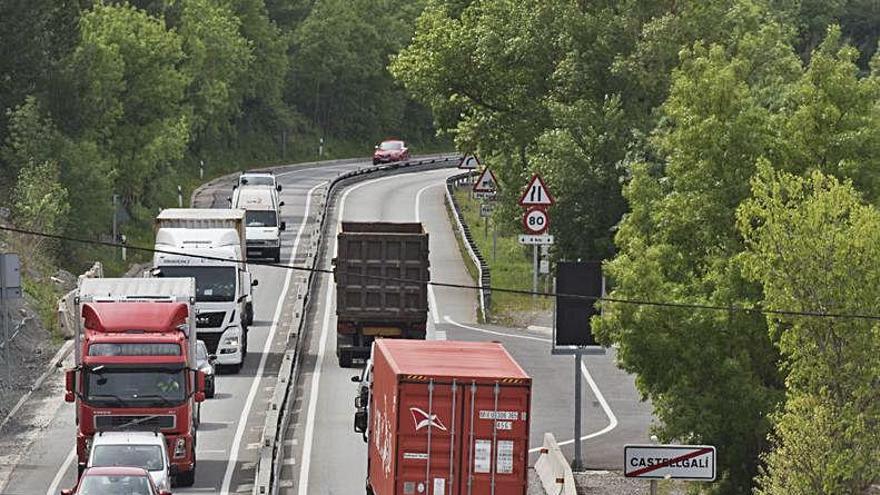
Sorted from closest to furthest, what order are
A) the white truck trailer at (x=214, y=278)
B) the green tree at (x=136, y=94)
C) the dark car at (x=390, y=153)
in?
the white truck trailer at (x=214, y=278), the green tree at (x=136, y=94), the dark car at (x=390, y=153)

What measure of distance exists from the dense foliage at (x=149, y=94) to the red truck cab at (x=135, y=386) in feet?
99.8

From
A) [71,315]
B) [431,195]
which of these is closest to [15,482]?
[71,315]

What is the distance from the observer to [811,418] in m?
29.4

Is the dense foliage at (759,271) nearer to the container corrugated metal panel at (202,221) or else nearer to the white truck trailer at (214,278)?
the white truck trailer at (214,278)

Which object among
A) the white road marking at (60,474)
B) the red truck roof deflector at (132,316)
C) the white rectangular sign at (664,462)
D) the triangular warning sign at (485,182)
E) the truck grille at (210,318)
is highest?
the triangular warning sign at (485,182)

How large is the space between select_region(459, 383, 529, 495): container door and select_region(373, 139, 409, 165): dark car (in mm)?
85265

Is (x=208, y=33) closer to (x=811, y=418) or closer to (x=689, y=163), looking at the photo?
(x=689, y=163)

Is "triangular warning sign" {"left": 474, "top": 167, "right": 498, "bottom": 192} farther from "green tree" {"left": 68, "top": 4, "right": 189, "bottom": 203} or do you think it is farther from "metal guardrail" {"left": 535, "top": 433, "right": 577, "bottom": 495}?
"metal guardrail" {"left": 535, "top": 433, "right": 577, "bottom": 495}

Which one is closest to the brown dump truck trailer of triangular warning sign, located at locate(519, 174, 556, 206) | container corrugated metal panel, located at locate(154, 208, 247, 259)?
triangular warning sign, located at locate(519, 174, 556, 206)

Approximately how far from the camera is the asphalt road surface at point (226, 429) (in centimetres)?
3416

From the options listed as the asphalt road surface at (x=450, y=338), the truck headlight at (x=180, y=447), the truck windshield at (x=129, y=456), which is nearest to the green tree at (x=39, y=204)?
the asphalt road surface at (x=450, y=338)

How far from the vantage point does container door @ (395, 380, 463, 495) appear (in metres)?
25.9

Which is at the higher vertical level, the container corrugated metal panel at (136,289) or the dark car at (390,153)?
the dark car at (390,153)

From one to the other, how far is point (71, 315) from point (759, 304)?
2361 centimetres
